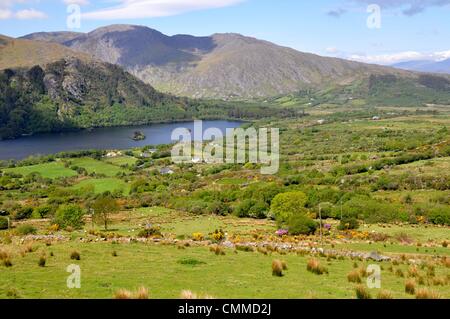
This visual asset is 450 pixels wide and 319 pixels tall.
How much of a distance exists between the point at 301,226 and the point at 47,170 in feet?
327

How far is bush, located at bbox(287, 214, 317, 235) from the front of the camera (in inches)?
1609

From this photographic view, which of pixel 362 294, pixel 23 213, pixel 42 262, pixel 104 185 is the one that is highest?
pixel 362 294

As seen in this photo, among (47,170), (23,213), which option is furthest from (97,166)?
(23,213)

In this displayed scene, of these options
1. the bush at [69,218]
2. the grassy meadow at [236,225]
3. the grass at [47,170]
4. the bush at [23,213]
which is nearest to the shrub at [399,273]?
the grassy meadow at [236,225]

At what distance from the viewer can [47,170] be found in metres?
126

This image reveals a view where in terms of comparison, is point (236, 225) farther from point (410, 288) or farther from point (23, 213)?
point (23, 213)

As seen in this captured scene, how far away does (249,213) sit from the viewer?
58.8m

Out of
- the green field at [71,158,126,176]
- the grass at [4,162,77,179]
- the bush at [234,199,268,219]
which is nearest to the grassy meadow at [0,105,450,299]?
the bush at [234,199,268,219]

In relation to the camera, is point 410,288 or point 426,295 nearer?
point 426,295

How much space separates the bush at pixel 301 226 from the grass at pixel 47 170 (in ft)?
288

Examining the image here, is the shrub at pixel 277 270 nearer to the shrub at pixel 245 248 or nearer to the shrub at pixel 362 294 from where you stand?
the shrub at pixel 362 294

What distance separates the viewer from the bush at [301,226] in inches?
1609
